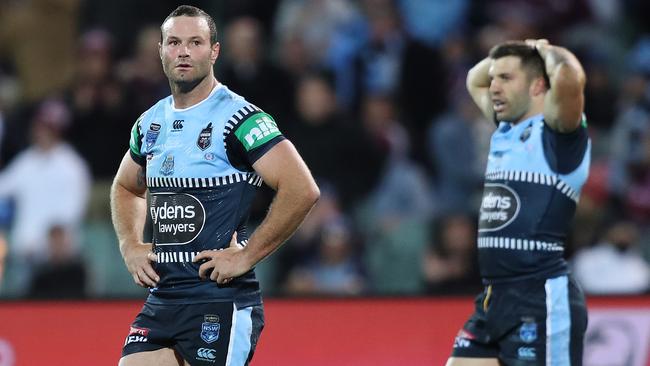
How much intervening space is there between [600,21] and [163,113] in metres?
7.24

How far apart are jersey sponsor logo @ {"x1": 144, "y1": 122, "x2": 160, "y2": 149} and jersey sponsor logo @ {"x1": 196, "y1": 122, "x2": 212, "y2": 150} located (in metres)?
0.27

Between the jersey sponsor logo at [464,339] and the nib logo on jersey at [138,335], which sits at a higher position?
the nib logo on jersey at [138,335]

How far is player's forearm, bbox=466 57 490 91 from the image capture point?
691 cm

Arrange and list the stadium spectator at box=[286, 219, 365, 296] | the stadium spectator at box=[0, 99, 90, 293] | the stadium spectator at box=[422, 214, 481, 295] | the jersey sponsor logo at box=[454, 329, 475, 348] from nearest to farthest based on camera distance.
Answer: the jersey sponsor logo at box=[454, 329, 475, 348] → the stadium spectator at box=[422, 214, 481, 295] → the stadium spectator at box=[286, 219, 365, 296] → the stadium spectator at box=[0, 99, 90, 293]

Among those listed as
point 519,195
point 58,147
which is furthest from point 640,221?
point 58,147

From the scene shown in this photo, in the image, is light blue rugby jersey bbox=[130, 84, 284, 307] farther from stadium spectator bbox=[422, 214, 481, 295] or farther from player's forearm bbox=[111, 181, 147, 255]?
stadium spectator bbox=[422, 214, 481, 295]

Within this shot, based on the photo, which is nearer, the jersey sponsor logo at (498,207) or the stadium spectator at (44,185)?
the jersey sponsor logo at (498,207)

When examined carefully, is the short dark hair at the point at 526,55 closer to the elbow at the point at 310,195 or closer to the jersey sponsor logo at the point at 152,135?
the elbow at the point at 310,195

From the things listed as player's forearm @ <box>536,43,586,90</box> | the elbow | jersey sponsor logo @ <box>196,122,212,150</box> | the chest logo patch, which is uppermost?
player's forearm @ <box>536,43,586,90</box>

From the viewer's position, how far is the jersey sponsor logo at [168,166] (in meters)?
5.44

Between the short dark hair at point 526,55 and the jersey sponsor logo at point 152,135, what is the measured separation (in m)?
1.93

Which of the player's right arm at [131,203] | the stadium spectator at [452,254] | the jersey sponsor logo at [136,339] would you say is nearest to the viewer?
the jersey sponsor logo at [136,339]

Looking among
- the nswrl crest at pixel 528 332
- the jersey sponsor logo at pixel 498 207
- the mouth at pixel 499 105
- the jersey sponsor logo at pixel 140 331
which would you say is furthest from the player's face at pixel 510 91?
the jersey sponsor logo at pixel 140 331

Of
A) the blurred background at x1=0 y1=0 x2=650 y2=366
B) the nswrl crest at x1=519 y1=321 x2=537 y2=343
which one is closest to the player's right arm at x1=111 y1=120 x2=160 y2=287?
the nswrl crest at x1=519 y1=321 x2=537 y2=343
